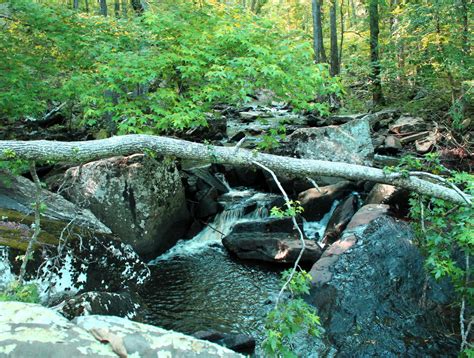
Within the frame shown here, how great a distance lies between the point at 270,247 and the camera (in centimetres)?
837

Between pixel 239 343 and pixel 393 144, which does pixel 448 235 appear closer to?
pixel 239 343

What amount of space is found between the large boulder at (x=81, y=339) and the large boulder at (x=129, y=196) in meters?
5.06

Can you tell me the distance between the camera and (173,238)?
9.31 metres

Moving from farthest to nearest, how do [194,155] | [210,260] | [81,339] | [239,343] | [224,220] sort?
[224,220] → [210,260] → [194,155] → [239,343] → [81,339]

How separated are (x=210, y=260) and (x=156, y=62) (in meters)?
4.09

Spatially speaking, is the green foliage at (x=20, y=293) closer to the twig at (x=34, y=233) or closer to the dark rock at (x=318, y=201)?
the twig at (x=34, y=233)

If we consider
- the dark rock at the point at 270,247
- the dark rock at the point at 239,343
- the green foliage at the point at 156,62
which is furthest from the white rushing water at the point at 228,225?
the dark rock at the point at 239,343

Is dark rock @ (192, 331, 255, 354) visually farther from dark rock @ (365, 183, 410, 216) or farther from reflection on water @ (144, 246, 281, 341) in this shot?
dark rock @ (365, 183, 410, 216)

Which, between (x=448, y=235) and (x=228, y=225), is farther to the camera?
(x=228, y=225)

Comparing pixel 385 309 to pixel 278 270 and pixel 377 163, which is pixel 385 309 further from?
pixel 377 163

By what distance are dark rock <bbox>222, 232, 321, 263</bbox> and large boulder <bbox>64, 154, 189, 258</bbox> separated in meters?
1.56

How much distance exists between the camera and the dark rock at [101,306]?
187 inches

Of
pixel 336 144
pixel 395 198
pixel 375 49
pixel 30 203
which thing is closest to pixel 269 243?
pixel 395 198

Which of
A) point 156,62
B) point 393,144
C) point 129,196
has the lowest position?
point 393,144
